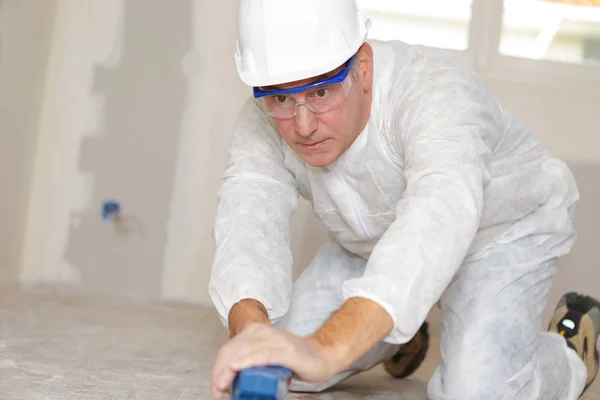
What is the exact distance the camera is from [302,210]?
3668mm

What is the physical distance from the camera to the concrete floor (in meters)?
1.82

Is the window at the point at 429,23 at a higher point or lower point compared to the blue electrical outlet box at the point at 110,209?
higher

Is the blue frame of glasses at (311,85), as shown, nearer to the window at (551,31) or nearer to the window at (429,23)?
the window at (429,23)

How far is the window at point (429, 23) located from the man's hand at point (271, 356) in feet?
8.97

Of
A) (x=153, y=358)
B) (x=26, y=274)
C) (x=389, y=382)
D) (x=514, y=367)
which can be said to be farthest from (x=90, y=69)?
(x=514, y=367)

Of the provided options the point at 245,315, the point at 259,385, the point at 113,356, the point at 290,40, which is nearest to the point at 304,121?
the point at 290,40

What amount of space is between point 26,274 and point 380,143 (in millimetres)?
2514

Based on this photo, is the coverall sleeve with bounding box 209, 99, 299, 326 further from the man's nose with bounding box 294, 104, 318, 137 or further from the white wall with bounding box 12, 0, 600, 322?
the white wall with bounding box 12, 0, 600, 322

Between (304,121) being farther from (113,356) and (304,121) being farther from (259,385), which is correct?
(113,356)

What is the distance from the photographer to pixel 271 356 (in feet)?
3.63

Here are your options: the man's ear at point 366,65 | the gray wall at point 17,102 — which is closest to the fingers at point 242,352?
the man's ear at point 366,65

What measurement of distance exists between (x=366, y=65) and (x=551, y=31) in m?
2.24

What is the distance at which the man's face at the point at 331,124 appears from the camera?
164 centimetres

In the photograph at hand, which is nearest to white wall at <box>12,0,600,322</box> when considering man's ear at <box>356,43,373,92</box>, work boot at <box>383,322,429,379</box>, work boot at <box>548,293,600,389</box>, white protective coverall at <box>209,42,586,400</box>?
work boot at <box>383,322,429,379</box>
